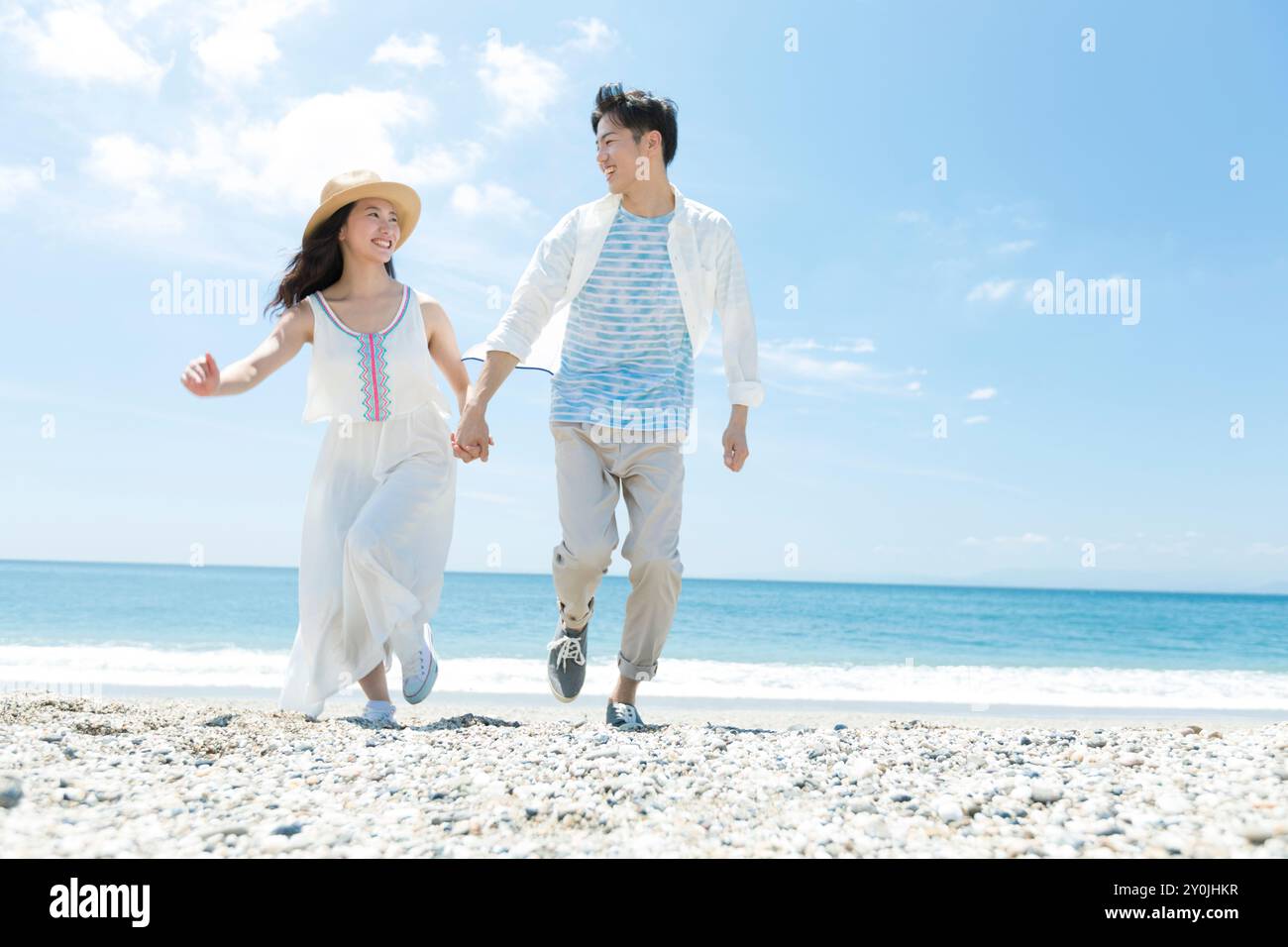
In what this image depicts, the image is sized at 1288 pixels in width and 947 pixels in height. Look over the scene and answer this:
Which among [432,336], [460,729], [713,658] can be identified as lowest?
[713,658]

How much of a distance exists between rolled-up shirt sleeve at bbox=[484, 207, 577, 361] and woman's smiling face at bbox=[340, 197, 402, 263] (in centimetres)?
82

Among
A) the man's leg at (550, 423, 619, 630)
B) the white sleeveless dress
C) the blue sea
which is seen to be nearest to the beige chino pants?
the man's leg at (550, 423, 619, 630)

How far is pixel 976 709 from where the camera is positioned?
8.78 meters

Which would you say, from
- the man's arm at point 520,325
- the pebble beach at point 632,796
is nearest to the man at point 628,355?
the man's arm at point 520,325

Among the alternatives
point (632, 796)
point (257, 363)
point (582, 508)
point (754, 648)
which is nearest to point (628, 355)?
point (582, 508)

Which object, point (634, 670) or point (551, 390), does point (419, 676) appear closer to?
point (634, 670)

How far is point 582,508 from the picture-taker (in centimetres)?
401

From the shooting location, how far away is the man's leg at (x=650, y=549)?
4.00m

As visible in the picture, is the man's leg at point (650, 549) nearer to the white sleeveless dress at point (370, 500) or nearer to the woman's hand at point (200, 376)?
the white sleeveless dress at point (370, 500)

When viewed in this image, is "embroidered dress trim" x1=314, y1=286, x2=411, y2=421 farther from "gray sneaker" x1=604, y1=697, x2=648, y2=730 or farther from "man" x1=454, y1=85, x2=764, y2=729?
"gray sneaker" x1=604, y1=697, x2=648, y2=730
